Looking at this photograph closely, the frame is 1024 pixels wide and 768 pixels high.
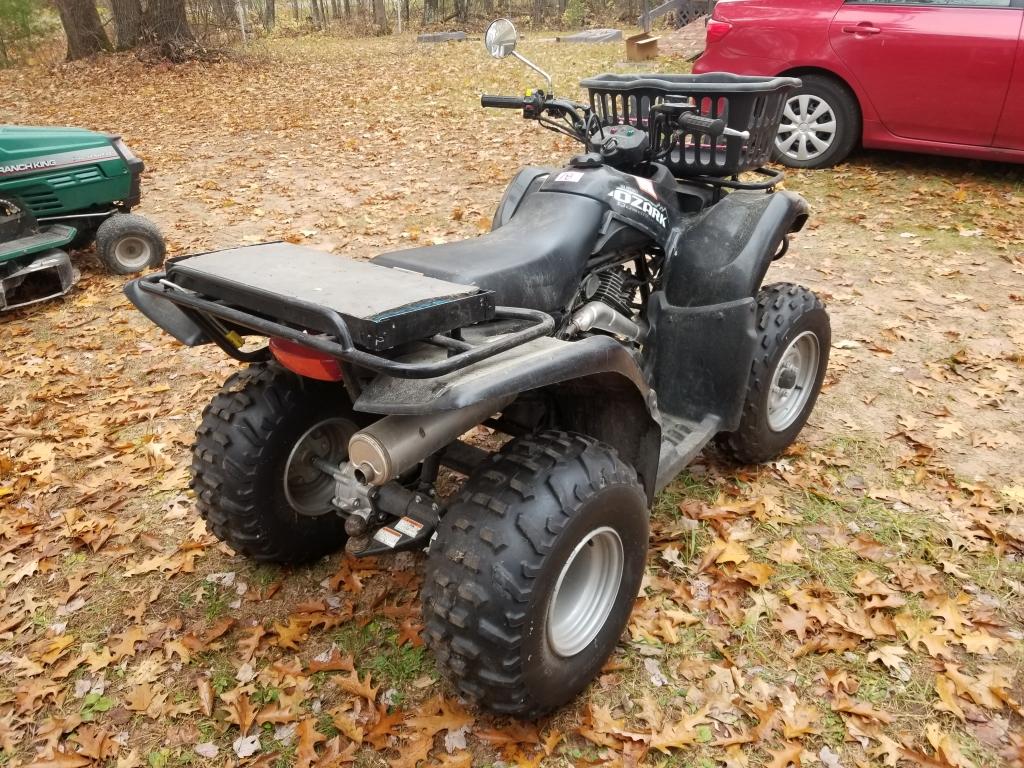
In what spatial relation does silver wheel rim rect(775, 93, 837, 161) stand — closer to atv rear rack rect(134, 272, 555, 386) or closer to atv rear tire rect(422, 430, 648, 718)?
atv rear tire rect(422, 430, 648, 718)

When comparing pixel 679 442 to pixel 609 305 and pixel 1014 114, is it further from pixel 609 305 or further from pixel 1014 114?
pixel 1014 114

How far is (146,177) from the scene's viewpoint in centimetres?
877

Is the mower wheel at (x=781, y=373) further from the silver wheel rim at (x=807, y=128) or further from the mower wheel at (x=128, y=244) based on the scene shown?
the mower wheel at (x=128, y=244)

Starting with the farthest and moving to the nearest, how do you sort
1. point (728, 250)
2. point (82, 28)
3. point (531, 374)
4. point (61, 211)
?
point (82, 28) < point (61, 211) < point (728, 250) < point (531, 374)

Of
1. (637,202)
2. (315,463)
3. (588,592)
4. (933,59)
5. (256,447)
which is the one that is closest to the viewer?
(588,592)

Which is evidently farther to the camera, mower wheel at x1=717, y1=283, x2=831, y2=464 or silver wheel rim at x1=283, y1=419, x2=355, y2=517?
mower wheel at x1=717, y1=283, x2=831, y2=464

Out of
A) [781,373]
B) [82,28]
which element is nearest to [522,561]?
[781,373]

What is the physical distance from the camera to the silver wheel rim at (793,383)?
3559 mm

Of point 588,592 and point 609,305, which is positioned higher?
point 609,305

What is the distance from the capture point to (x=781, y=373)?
355cm

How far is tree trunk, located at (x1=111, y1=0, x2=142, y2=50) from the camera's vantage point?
14.8 metres

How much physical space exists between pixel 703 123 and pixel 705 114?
0.49 meters

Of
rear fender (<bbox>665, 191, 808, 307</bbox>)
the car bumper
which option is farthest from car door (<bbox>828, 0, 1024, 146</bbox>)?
rear fender (<bbox>665, 191, 808, 307</bbox>)

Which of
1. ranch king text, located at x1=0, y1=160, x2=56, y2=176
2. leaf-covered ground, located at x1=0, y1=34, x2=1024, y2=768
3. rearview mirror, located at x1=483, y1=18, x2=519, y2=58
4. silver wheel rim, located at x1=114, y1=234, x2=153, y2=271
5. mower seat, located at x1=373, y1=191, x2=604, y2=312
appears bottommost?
leaf-covered ground, located at x1=0, y1=34, x2=1024, y2=768
